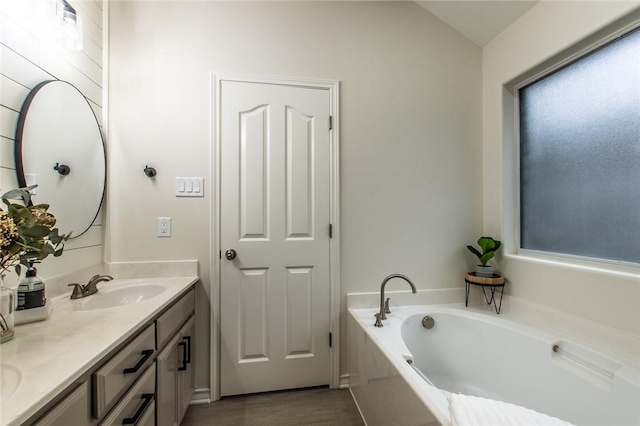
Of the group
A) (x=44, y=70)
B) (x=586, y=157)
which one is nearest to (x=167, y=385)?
(x=44, y=70)

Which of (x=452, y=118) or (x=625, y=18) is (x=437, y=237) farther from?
(x=625, y=18)

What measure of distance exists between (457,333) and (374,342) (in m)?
0.68

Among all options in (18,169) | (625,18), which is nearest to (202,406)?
(18,169)

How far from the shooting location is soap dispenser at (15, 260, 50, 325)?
36.5 inches

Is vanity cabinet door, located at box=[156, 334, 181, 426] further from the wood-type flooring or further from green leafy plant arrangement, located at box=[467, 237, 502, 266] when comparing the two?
green leafy plant arrangement, located at box=[467, 237, 502, 266]

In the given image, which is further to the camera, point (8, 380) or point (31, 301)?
point (31, 301)

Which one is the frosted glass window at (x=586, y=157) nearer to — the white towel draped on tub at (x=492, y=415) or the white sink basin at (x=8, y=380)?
the white towel draped on tub at (x=492, y=415)

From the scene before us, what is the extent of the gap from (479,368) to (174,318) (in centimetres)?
176

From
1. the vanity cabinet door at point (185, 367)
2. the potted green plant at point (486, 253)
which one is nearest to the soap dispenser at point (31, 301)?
the vanity cabinet door at point (185, 367)

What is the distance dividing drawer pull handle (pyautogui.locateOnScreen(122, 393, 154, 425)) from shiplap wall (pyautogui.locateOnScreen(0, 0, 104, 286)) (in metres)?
0.74

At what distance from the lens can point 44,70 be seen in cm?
122

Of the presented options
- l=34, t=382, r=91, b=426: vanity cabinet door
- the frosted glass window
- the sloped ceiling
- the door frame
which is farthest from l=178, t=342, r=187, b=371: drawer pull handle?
the sloped ceiling

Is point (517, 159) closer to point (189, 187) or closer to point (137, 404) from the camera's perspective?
point (189, 187)

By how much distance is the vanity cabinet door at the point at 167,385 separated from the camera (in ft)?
3.76
